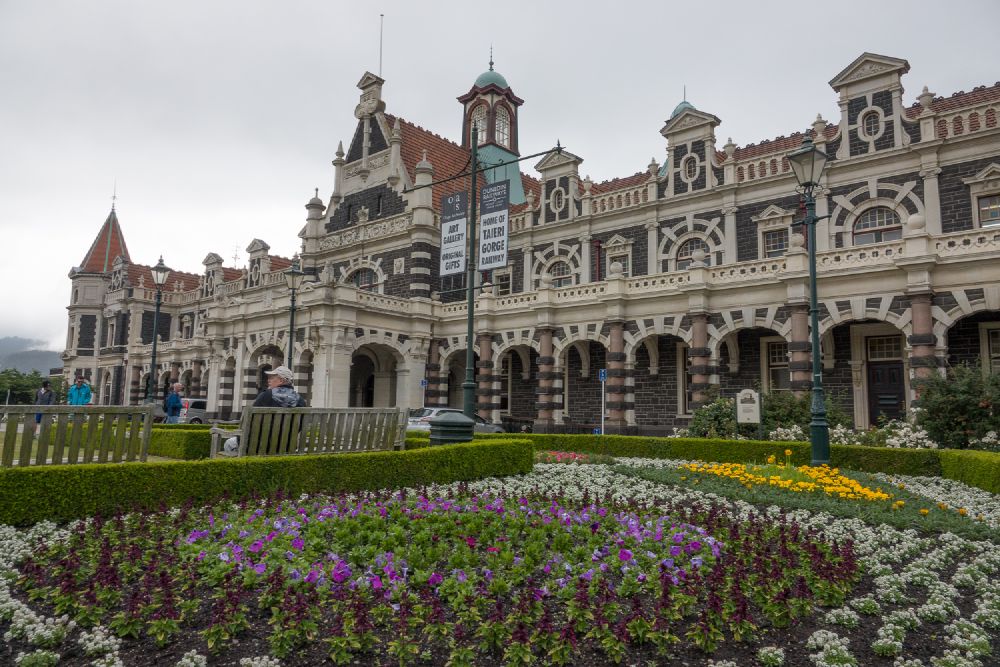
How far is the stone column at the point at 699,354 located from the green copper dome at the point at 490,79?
90.9 ft

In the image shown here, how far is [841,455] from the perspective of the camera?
14953mm

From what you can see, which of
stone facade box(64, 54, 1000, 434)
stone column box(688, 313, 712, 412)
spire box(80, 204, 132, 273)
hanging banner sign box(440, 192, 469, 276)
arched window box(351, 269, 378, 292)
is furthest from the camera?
spire box(80, 204, 132, 273)

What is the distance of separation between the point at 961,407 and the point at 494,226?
1241 centimetres

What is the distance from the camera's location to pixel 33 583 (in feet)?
18.6

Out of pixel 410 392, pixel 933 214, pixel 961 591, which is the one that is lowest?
pixel 961 591

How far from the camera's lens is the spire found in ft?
204

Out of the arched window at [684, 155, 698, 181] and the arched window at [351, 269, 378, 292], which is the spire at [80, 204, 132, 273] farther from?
the arched window at [684, 155, 698, 181]

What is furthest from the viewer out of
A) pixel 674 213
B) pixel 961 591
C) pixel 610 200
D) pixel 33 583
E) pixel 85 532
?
pixel 610 200

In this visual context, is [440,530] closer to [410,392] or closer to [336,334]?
[336,334]

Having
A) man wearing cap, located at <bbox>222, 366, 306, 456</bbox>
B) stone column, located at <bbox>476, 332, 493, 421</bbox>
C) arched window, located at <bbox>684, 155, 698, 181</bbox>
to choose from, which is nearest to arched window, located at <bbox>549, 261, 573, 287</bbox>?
stone column, located at <bbox>476, 332, 493, 421</bbox>

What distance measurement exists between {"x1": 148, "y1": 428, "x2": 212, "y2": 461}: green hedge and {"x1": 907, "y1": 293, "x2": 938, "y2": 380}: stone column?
20.4m

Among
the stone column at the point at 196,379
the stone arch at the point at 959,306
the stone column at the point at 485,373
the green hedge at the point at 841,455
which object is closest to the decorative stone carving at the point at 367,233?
the stone column at the point at 485,373

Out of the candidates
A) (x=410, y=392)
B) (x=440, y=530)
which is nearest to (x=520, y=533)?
(x=440, y=530)

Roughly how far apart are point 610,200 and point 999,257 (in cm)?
1618
